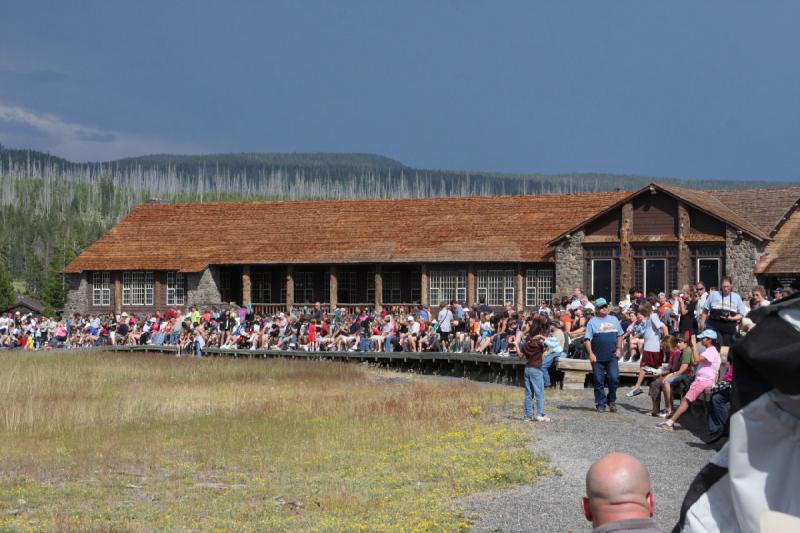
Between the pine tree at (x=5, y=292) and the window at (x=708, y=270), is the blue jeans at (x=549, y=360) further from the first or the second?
the pine tree at (x=5, y=292)

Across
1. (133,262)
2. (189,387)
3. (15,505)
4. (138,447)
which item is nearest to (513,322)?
(189,387)

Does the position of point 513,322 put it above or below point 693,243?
below

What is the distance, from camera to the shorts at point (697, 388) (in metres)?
14.9

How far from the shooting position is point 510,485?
1189 centimetres

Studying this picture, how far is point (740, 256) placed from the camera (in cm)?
3534

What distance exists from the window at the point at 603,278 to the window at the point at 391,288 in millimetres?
10018

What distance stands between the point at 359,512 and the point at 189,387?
597 inches

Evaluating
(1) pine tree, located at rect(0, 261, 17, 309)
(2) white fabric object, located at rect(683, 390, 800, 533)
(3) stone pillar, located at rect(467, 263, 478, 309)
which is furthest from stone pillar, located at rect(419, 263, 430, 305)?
(1) pine tree, located at rect(0, 261, 17, 309)

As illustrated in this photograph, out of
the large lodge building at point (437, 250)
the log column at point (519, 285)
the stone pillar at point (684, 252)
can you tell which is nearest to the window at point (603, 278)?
the large lodge building at point (437, 250)

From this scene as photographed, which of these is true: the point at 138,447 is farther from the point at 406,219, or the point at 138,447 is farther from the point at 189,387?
the point at 406,219

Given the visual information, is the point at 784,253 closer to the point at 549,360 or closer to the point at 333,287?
the point at 549,360

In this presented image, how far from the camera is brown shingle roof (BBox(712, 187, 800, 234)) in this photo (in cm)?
3675

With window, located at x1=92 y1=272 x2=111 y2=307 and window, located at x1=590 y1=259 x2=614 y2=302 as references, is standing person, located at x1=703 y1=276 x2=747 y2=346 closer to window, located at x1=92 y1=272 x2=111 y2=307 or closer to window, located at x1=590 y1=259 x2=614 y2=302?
window, located at x1=590 y1=259 x2=614 y2=302

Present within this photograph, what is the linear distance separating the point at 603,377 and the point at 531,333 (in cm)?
180
